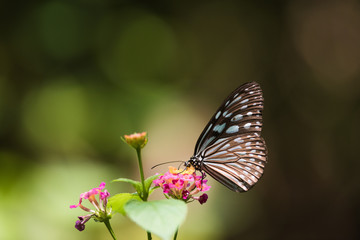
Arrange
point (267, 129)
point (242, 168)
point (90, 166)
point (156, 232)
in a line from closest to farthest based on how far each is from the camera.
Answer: point (156, 232), point (242, 168), point (90, 166), point (267, 129)

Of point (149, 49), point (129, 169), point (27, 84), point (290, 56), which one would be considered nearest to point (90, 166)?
point (129, 169)

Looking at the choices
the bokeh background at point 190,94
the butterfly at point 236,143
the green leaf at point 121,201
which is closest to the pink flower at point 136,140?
the green leaf at point 121,201

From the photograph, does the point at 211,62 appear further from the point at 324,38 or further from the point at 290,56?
the point at 324,38

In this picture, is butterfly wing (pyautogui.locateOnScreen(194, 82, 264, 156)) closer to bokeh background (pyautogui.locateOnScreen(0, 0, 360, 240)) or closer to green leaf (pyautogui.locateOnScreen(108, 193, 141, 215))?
green leaf (pyautogui.locateOnScreen(108, 193, 141, 215))

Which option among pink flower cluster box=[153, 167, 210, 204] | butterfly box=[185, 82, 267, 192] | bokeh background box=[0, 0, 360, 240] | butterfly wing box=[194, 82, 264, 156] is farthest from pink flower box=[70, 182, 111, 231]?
bokeh background box=[0, 0, 360, 240]

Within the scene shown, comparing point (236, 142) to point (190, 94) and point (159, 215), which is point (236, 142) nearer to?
point (159, 215)

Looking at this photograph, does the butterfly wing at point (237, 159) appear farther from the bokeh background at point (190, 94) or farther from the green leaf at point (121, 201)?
the bokeh background at point (190, 94)
